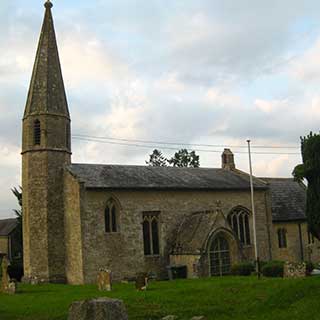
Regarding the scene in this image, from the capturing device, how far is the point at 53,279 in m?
34.6

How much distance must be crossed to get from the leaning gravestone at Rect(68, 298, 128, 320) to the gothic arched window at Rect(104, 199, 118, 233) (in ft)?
78.1

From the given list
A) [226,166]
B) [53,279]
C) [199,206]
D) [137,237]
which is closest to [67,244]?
[53,279]

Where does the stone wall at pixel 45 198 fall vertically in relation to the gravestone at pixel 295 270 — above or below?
above

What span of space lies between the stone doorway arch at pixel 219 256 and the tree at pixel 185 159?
30771 mm

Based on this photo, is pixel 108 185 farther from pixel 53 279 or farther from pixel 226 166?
pixel 226 166

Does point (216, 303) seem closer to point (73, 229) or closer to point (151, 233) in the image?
point (73, 229)

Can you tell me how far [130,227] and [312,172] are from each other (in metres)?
12.9

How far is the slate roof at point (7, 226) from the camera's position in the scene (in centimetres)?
6322

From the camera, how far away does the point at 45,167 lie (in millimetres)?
35875

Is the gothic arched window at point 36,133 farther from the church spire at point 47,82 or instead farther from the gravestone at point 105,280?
the gravestone at point 105,280

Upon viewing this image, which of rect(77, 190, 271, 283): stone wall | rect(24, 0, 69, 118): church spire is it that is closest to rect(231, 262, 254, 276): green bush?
rect(77, 190, 271, 283): stone wall

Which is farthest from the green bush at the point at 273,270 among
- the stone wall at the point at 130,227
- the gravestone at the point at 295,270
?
the stone wall at the point at 130,227

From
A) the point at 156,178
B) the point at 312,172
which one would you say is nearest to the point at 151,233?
the point at 156,178

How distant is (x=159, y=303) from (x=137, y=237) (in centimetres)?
1620
